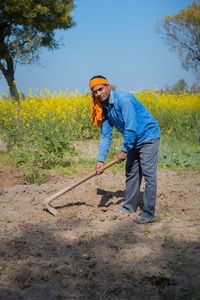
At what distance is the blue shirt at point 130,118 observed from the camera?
10.2 ft

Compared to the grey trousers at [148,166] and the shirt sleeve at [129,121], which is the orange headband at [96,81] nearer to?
the shirt sleeve at [129,121]

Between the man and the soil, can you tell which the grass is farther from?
the man

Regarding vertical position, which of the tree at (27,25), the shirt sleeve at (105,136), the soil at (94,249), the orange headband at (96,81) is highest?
the tree at (27,25)

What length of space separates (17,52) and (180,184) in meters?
11.9

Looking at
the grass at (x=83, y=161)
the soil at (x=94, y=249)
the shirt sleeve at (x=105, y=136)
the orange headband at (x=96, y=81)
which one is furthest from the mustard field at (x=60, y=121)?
the orange headband at (x=96, y=81)

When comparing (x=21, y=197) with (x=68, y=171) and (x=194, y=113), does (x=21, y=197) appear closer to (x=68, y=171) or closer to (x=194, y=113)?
(x=68, y=171)

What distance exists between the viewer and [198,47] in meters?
22.0

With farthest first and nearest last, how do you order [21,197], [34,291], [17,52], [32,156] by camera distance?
[17,52]
[32,156]
[21,197]
[34,291]

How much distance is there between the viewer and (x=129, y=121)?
3.11 meters

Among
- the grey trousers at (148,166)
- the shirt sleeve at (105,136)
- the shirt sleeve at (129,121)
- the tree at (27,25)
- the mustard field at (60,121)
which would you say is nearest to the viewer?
the shirt sleeve at (129,121)

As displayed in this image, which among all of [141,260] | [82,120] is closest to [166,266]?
[141,260]

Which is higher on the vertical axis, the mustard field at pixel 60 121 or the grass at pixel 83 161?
the mustard field at pixel 60 121

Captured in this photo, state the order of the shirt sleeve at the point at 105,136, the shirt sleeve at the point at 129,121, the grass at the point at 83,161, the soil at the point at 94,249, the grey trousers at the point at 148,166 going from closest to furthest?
the soil at the point at 94,249 → the shirt sleeve at the point at 129,121 → the grey trousers at the point at 148,166 → the shirt sleeve at the point at 105,136 → the grass at the point at 83,161

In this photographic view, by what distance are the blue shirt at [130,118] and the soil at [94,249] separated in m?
0.98
